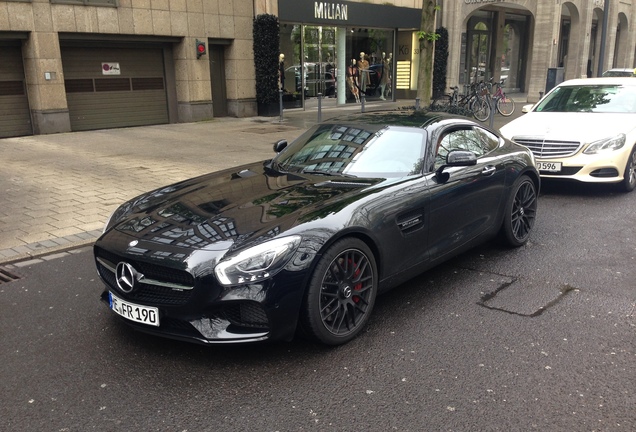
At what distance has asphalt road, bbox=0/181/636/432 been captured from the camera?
3057 millimetres

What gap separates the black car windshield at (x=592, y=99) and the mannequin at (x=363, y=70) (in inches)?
558

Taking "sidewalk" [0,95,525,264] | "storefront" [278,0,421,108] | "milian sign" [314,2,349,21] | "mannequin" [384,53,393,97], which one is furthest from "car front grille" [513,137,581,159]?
"mannequin" [384,53,393,97]

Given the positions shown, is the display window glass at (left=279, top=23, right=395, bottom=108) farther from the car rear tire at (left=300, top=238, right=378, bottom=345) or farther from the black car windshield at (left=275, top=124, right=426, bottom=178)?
the car rear tire at (left=300, top=238, right=378, bottom=345)

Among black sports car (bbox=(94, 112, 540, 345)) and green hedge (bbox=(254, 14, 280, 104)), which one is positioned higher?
green hedge (bbox=(254, 14, 280, 104))

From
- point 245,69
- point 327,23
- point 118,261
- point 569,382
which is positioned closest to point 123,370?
point 118,261

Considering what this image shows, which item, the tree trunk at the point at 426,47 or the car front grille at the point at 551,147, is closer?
the car front grille at the point at 551,147

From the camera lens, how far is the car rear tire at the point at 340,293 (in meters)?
3.58

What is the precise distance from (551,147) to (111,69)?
12284mm

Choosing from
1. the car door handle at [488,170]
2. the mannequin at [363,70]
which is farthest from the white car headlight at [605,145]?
the mannequin at [363,70]

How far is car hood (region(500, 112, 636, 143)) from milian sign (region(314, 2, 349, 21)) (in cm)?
1311

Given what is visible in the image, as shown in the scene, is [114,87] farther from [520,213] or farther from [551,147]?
[520,213]

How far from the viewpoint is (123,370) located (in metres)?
3.56

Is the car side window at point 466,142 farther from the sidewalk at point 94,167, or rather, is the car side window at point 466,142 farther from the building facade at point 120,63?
the building facade at point 120,63

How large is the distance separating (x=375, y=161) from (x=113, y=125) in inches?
520
